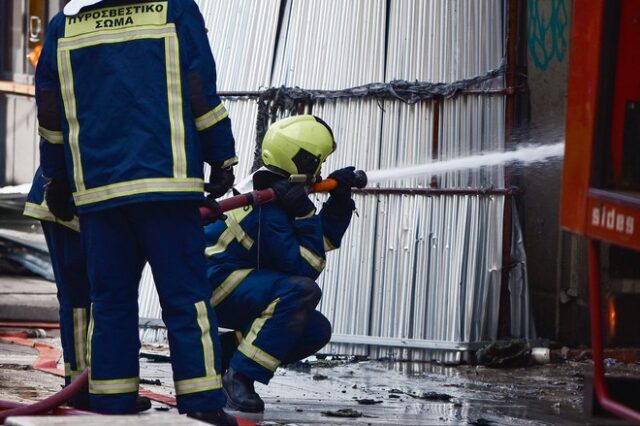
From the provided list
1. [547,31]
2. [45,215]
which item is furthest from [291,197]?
[547,31]

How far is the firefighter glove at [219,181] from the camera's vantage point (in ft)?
16.7

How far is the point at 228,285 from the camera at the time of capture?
580 centimetres

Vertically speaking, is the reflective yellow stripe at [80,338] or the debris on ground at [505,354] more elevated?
the reflective yellow stripe at [80,338]

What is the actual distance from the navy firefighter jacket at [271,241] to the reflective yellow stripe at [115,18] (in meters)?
1.11

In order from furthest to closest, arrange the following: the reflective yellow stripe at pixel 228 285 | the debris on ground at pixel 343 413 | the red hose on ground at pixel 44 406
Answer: the reflective yellow stripe at pixel 228 285 < the debris on ground at pixel 343 413 < the red hose on ground at pixel 44 406

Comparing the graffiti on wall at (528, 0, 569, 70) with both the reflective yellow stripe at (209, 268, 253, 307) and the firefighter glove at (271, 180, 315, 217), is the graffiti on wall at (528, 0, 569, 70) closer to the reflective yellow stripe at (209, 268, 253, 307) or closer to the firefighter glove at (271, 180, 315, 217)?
the firefighter glove at (271, 180, 315, 217)

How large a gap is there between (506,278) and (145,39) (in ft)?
10.6

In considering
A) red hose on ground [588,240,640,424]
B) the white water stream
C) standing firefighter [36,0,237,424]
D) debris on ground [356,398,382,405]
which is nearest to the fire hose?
standing firefighter [36,0,237,424]

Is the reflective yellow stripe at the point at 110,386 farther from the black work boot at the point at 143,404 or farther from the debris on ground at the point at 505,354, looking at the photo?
the debris on ground at the point at 505,354

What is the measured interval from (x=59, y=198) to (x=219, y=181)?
702mm

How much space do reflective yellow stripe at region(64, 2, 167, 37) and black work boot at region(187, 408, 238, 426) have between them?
1437 mm

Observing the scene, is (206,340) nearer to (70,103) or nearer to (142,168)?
(142,168)

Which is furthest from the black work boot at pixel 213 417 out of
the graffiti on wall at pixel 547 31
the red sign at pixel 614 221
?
the graffiti on wall at pixel 547 31

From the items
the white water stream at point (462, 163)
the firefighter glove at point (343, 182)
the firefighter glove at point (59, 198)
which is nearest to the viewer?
the firefighter glove at point (59, 198)
